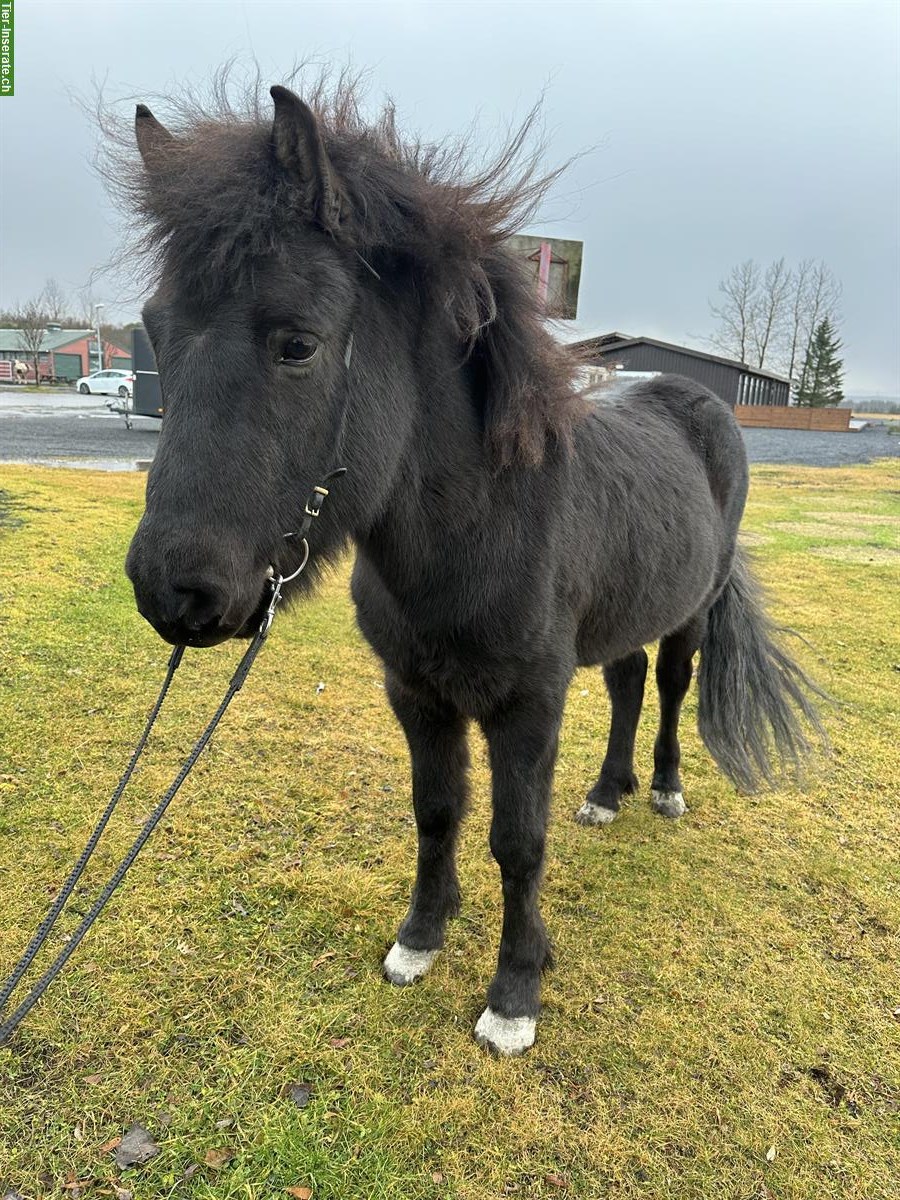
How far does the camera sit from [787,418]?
144 feet

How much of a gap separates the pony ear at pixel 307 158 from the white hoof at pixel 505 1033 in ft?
7.93

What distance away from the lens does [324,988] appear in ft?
8.51

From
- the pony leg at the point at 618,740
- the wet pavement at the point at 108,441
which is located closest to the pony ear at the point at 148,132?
the pony leg at the point at 618,740

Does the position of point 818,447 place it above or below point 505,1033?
above

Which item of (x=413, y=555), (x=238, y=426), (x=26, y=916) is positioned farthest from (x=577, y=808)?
(x=238, y=426)

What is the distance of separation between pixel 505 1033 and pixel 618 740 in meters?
1.71

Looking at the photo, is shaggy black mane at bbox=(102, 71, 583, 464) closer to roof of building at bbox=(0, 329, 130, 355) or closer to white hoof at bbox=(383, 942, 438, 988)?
white hoof at bbox=(383, 942, 438, 988)

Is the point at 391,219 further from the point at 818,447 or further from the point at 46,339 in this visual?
the point at 46,339

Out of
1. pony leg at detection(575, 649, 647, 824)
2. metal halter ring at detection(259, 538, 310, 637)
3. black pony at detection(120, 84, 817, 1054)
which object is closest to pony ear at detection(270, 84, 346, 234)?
black pony at detection(120, 84, 817, 1054)

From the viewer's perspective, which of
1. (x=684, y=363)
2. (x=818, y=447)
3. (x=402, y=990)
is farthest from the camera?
(x=684, y=363)

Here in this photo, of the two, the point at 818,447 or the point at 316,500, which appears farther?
the point at 818,447

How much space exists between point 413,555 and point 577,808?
231 centimetres

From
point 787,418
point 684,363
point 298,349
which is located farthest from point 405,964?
point 787,418

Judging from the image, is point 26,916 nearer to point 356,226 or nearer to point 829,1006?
point 356,226
